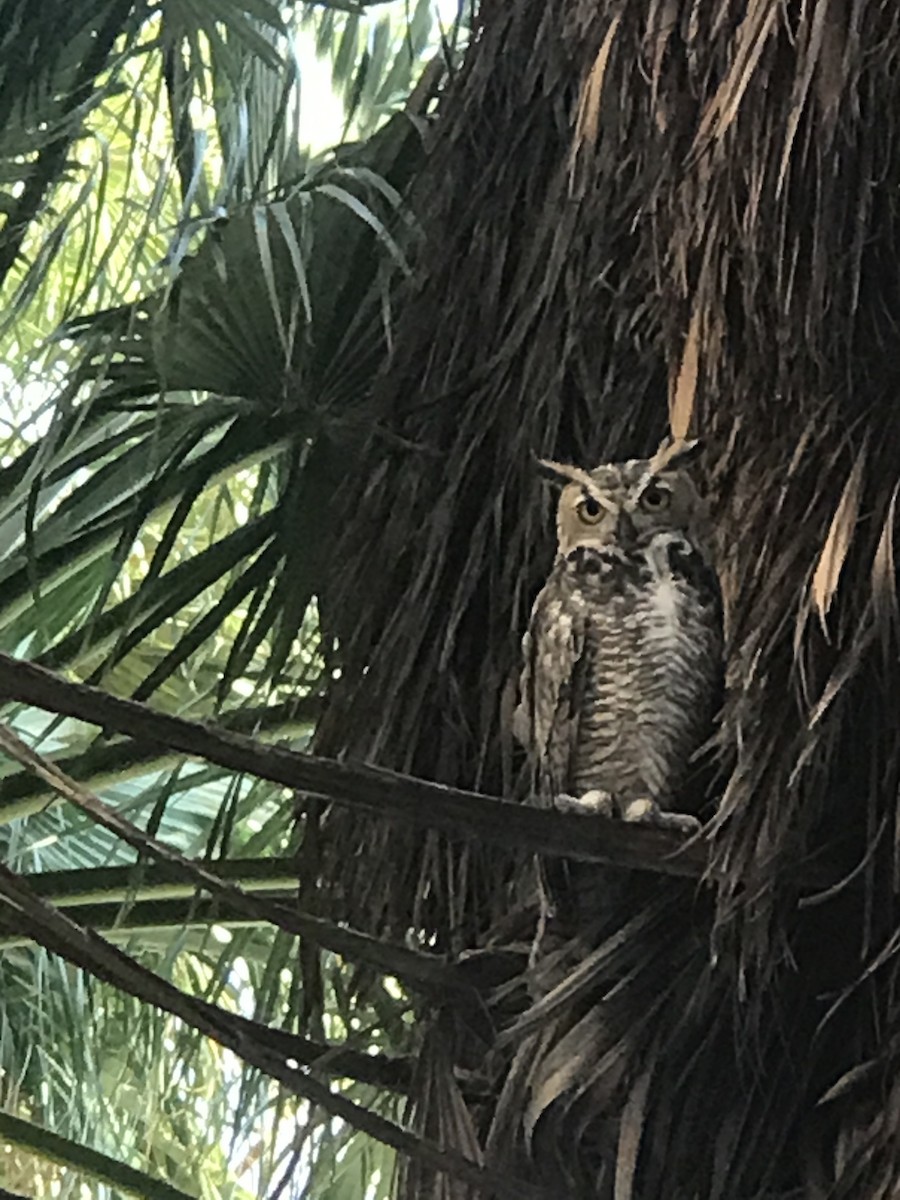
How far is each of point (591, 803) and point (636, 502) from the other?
165 millimetres

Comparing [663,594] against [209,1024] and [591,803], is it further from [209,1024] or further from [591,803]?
[209,1024]

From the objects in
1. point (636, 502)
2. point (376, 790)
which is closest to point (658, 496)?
point (636, 502)

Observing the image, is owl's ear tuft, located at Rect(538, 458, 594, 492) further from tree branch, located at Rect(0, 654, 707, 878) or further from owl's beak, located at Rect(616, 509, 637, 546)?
tree branch, located at Rect(0, 654, 707, 878)

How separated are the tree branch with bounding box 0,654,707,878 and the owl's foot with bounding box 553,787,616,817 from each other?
4 centimetres

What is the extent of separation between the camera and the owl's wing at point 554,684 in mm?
896

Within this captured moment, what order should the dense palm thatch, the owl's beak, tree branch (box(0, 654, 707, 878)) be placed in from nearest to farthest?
tree branch (box(0, 654, 707, 878)), the dense palm thatch, the owl's beak

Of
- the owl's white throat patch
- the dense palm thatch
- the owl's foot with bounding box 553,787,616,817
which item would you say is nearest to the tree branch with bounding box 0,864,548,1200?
the dense palm thatch

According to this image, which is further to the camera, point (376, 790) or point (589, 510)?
point (589, 510)

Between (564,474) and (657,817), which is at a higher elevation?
(564,474)

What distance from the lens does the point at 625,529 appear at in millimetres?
914

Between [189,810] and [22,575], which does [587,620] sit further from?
[189,810]

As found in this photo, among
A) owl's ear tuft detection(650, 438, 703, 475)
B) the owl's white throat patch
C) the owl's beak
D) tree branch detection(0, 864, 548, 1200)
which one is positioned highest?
owl's ear tuft detection(650, 438, 703, 475)

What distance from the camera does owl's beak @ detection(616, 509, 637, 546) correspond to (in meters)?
0.91

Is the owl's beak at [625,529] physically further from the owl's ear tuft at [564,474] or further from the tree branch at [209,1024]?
the tree branch at [209,1024]
